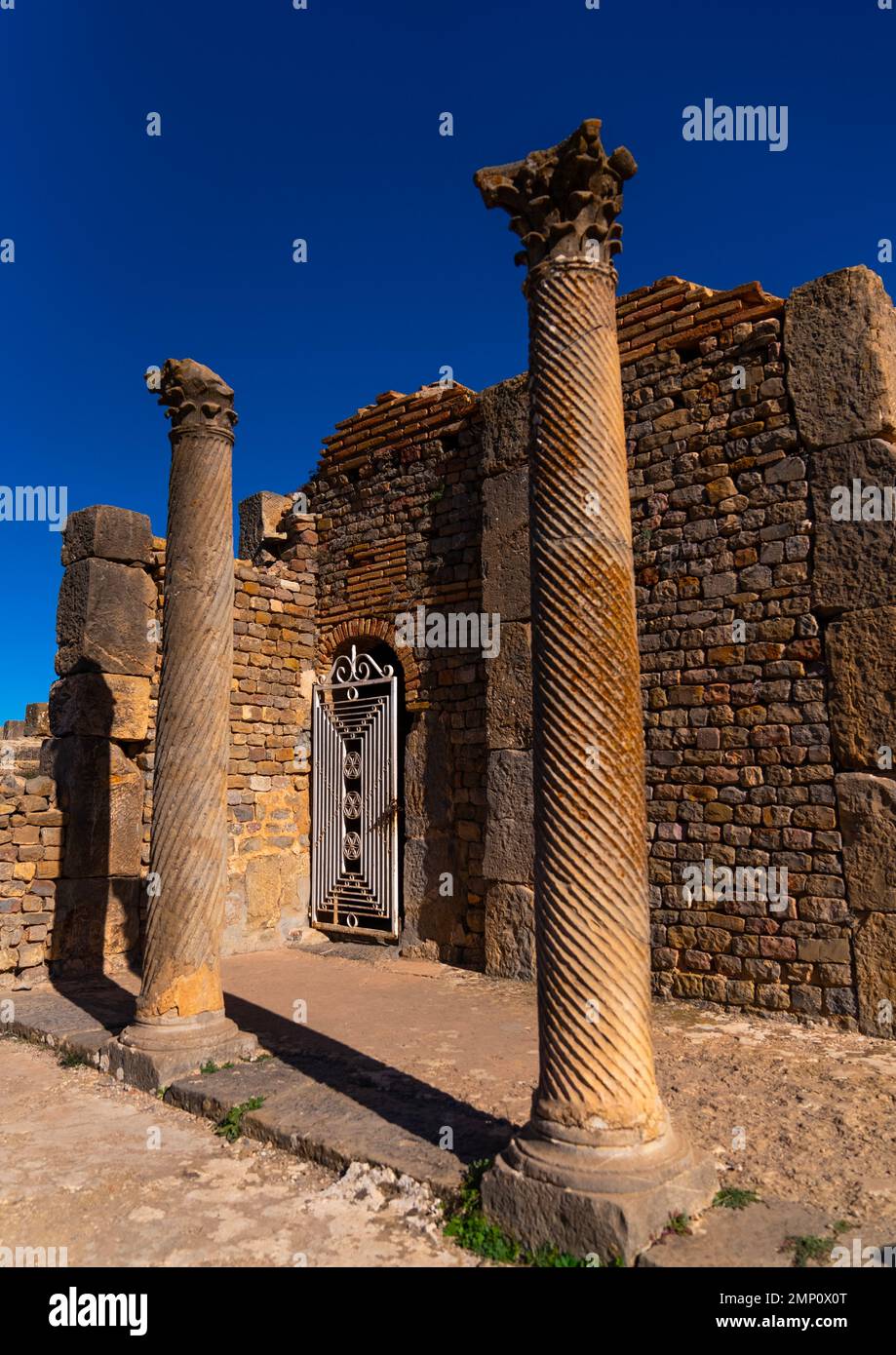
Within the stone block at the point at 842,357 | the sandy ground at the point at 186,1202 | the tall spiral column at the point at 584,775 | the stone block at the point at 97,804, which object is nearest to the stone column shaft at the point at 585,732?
the tall spiral column at the point at 584,775

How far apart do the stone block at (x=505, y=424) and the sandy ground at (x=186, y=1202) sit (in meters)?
5.59

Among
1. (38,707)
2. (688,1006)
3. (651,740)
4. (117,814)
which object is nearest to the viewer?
(688,1006)

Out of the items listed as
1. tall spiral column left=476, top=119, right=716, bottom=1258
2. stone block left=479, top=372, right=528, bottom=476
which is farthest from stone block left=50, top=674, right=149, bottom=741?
tall spiral column left=476, top=119, right=716, bottom=1258

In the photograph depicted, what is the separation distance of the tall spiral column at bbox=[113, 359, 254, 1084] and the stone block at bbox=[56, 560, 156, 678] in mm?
2652

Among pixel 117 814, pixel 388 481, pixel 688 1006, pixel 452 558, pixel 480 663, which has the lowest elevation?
pixel 688 1006

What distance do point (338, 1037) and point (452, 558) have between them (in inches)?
179

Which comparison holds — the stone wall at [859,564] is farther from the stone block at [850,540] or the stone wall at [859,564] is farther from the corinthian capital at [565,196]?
the corinthian capital at [565,196]

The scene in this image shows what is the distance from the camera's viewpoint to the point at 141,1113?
4.39 metres

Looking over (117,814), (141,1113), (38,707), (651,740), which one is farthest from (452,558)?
(38,707)

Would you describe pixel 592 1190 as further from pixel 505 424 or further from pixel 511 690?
pixel 505 424

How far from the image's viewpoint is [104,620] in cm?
790

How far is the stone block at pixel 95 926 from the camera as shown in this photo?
7.31 metres

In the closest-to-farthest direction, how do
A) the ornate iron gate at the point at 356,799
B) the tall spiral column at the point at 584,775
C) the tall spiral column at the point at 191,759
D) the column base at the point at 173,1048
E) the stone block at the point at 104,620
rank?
the tall spiral column at the point at 584,775
the column base at the point at 173,1048
the tall spiral column at the point at 191,759
the stone block at the point at 104,620
the ornate iron gate at the point at 356,799

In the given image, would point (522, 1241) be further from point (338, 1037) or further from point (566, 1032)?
point (338, 1037)
